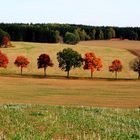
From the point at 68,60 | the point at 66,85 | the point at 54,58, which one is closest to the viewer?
the point at 66,85

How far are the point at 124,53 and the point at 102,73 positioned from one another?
3825cm

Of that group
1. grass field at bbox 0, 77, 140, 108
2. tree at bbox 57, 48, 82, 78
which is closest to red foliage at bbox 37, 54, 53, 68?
tree at bbox 57, 48, 82, 78

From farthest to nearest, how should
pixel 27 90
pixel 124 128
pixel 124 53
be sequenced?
pixel 124 53
pixel 27 90
pixel 124 128

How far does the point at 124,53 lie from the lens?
160125 mm

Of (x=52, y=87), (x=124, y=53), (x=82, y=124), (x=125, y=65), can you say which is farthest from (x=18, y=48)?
(x=82, y=124)

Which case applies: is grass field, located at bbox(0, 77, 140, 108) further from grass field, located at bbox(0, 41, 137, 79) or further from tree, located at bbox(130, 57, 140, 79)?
tree, located at bbox(130, 57, 140, 79)

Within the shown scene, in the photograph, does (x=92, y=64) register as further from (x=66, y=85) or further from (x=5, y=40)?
(x=5, y=40)

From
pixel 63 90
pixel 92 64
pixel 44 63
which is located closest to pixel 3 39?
pixel 44 63

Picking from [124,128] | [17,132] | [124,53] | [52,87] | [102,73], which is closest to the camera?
[17,132]

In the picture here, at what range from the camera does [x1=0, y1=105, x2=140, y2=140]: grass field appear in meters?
15.1

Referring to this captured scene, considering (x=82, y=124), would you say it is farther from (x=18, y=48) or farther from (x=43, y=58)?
(x=18, y=48)

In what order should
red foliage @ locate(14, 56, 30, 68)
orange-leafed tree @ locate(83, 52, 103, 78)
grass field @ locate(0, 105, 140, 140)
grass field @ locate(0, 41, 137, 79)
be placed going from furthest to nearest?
red foliage @ locate(14, 56, 30, 68) < orange-leafed tree @ locate(83, 52, 103, 78) < grass field @ locate(0, 41, 137, 79) < grass field @ locate(0, 105, 140, 140)

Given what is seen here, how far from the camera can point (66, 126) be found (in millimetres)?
17172

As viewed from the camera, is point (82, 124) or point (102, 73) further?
point (102, 73)
